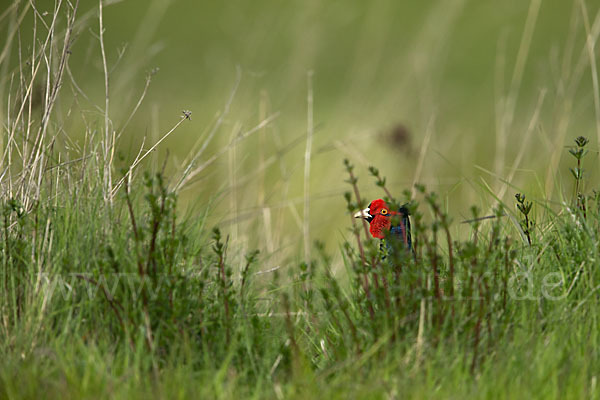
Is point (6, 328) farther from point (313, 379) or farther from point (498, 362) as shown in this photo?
point (498, 362)

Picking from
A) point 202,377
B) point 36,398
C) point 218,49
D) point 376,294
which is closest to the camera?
point 36,398

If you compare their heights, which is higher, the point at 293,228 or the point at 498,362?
the point at 293,228

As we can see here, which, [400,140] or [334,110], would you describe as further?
[334,110]

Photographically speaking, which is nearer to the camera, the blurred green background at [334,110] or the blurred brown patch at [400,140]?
the blurred green background at [334,110]

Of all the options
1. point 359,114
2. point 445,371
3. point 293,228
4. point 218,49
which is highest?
point 218,49

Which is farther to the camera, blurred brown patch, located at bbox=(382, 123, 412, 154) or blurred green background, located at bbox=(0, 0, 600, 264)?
blurred brown patch, located at bbox=(382, 123, 412, 154)

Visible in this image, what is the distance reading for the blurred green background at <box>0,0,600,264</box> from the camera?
15.6ft

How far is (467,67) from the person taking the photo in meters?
11.9

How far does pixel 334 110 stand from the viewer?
26.9 ft

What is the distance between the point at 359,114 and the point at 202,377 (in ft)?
15.7

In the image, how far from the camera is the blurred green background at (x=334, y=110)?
15.6 feet

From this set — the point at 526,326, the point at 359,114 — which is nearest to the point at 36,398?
the point at 526,326

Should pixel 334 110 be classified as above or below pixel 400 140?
above

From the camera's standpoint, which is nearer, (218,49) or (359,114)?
(359,114)
